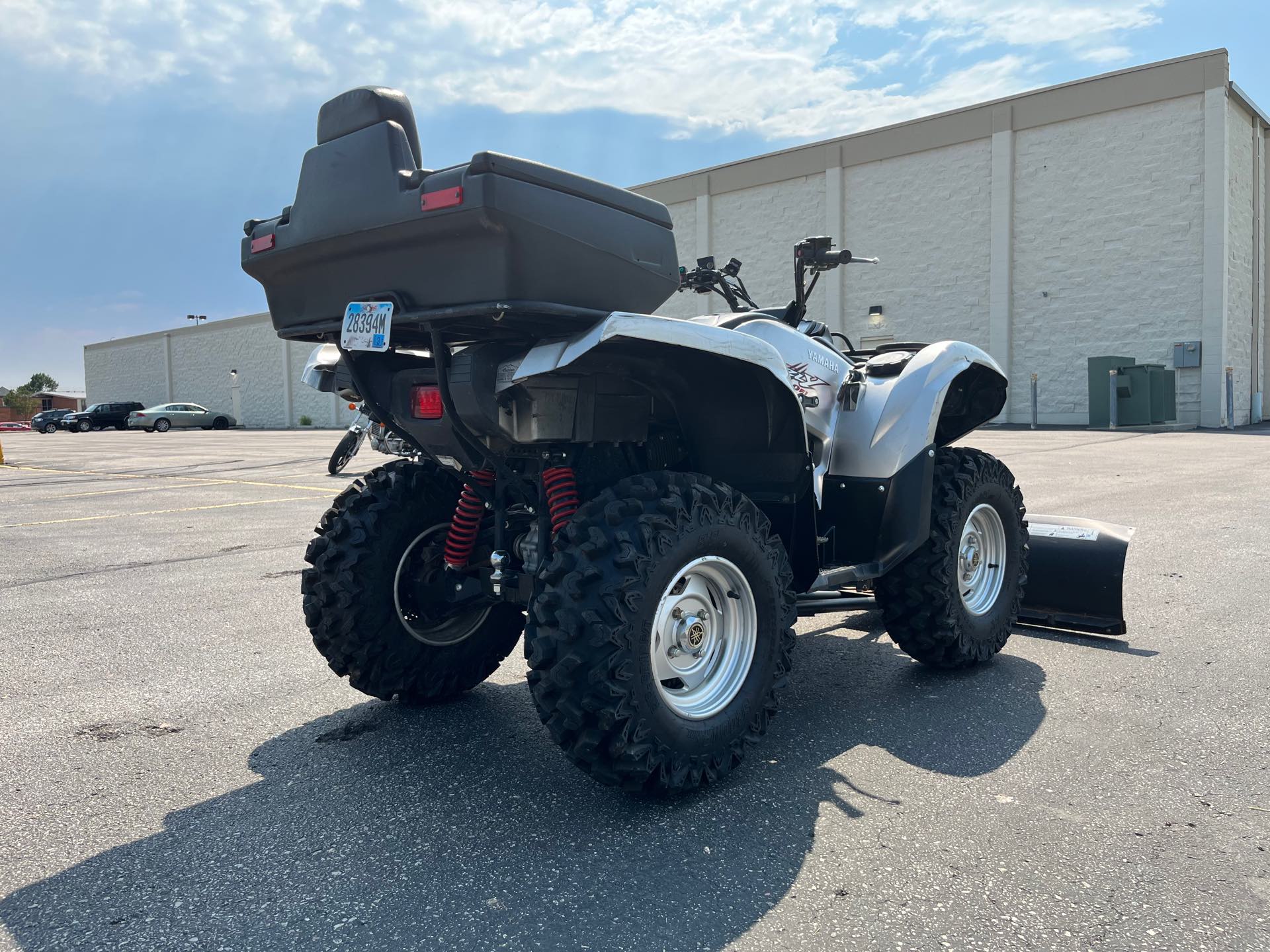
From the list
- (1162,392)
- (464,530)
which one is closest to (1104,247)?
(1162,392)

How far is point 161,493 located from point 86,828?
38.8 ft

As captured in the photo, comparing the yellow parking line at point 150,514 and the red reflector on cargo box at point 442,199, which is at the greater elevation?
the red reflector on cargo box at point 442,199

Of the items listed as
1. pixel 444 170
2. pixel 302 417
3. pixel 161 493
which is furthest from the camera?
pixel 302 417

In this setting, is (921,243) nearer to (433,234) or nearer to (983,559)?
(983,559)

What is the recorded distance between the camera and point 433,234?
8.98 ft

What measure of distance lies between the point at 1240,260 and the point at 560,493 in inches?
1209

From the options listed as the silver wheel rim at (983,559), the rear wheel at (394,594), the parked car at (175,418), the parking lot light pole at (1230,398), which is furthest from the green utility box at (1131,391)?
the parked car at (175,418)

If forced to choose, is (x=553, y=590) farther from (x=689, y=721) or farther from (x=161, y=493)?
(x=161, y=493)

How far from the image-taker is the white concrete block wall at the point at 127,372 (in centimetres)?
6250

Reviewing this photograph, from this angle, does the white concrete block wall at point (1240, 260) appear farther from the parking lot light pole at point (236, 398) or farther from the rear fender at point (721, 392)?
the parking lot light pole at point (236, 398)

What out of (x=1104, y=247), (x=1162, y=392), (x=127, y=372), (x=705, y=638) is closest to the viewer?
(x=705, y=638)

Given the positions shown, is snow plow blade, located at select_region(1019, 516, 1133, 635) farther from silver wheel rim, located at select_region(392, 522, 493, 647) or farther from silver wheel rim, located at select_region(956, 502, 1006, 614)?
silver wheel rim, located at select_region(392, 522, 493, 647)

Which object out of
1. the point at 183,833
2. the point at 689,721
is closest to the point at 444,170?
the point at 689,721

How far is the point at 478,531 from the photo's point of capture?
379 centimetres
